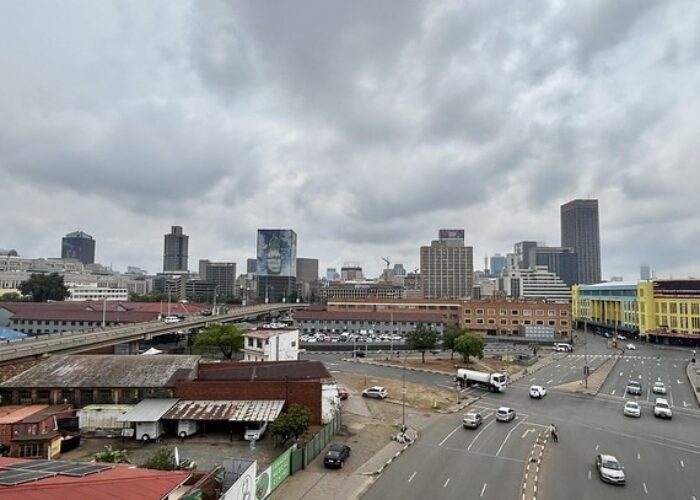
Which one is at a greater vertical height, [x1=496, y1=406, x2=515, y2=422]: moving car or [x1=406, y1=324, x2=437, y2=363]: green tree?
[x1=406, y1=324, x2=437, y2=363]: green tree

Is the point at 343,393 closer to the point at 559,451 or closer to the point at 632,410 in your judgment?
the point at 559,451

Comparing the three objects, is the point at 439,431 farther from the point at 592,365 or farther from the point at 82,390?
the point at 592,365

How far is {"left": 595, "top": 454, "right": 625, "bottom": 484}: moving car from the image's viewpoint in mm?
28422

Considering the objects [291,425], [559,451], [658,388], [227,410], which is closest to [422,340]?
[658,388]

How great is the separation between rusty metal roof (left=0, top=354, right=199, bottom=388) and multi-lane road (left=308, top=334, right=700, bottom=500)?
23.0 metres

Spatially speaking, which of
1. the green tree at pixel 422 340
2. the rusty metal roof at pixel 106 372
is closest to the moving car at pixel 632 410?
the green tree at pixel 422 340

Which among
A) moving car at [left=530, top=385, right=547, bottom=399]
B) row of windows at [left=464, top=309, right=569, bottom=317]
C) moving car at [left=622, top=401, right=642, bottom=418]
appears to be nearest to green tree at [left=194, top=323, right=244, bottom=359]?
moving car at [left=530, top=385, right=547, bottom=399]

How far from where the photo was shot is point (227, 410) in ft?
127

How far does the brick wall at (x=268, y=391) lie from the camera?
40.9m

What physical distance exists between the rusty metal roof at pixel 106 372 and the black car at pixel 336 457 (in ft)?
57.1

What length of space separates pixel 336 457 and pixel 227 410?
11737 millimetres

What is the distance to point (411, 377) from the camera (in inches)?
2564

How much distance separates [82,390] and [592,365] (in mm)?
72828

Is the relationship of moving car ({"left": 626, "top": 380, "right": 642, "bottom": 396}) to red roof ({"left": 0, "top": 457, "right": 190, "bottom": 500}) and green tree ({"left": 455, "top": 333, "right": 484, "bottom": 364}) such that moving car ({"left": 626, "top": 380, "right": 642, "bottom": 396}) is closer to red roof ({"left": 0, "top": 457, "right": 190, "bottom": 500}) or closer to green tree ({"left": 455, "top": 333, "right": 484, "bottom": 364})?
green tree ({"left": 455, "top": 333, "right": 484, "bottom": 364})
